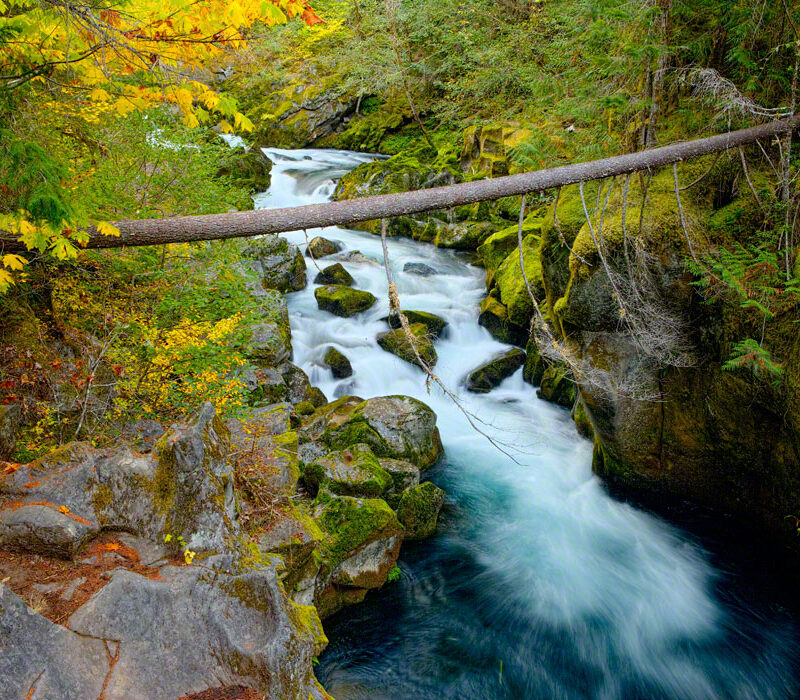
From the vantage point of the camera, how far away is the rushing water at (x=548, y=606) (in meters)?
5.70

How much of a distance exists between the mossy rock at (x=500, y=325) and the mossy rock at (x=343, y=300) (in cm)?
314

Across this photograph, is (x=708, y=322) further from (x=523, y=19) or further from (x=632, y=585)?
(x=523, y=19)

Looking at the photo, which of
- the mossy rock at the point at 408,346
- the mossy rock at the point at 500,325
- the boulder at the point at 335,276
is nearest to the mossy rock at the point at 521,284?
the mossy rock at the point at 500,325

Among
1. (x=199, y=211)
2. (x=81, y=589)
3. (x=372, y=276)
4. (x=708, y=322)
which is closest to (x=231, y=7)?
(x=81, y=589)

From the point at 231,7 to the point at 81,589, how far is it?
12.0 feet

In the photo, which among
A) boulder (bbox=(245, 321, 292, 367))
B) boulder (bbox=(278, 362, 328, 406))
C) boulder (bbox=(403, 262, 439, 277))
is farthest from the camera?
boulder (bbox=(403, 262, 439, 277))

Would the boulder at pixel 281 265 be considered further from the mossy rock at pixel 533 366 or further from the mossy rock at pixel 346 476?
the mossy rock at pixel 346 476

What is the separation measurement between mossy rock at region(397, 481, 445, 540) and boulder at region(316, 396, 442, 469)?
1.05 meters

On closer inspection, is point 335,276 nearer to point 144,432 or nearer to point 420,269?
point 420,269

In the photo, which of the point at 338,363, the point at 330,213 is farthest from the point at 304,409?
the point at 330,213

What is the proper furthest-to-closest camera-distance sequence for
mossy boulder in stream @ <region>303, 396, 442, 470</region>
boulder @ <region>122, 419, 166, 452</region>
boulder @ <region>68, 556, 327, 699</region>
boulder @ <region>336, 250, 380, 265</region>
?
→ 1. boulder @ <region>336, 250, 380, 265</region>
2. mossy boulder in stream @ <region>303, 396, 442, 470</region>
3. boulder @ <region>122, 419, 166, 452</region>
4. boulder @ <region>68, 556, 327, 699</region>

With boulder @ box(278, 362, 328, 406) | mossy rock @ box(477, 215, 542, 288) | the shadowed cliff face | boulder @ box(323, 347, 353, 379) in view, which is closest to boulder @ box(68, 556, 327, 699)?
the shadowed cliff face

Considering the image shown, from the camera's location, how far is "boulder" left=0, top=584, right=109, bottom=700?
7.85 feet

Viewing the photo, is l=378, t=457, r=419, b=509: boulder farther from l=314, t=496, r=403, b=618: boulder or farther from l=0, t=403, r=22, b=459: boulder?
l=0, t=403, r=22, b=459: boulder
